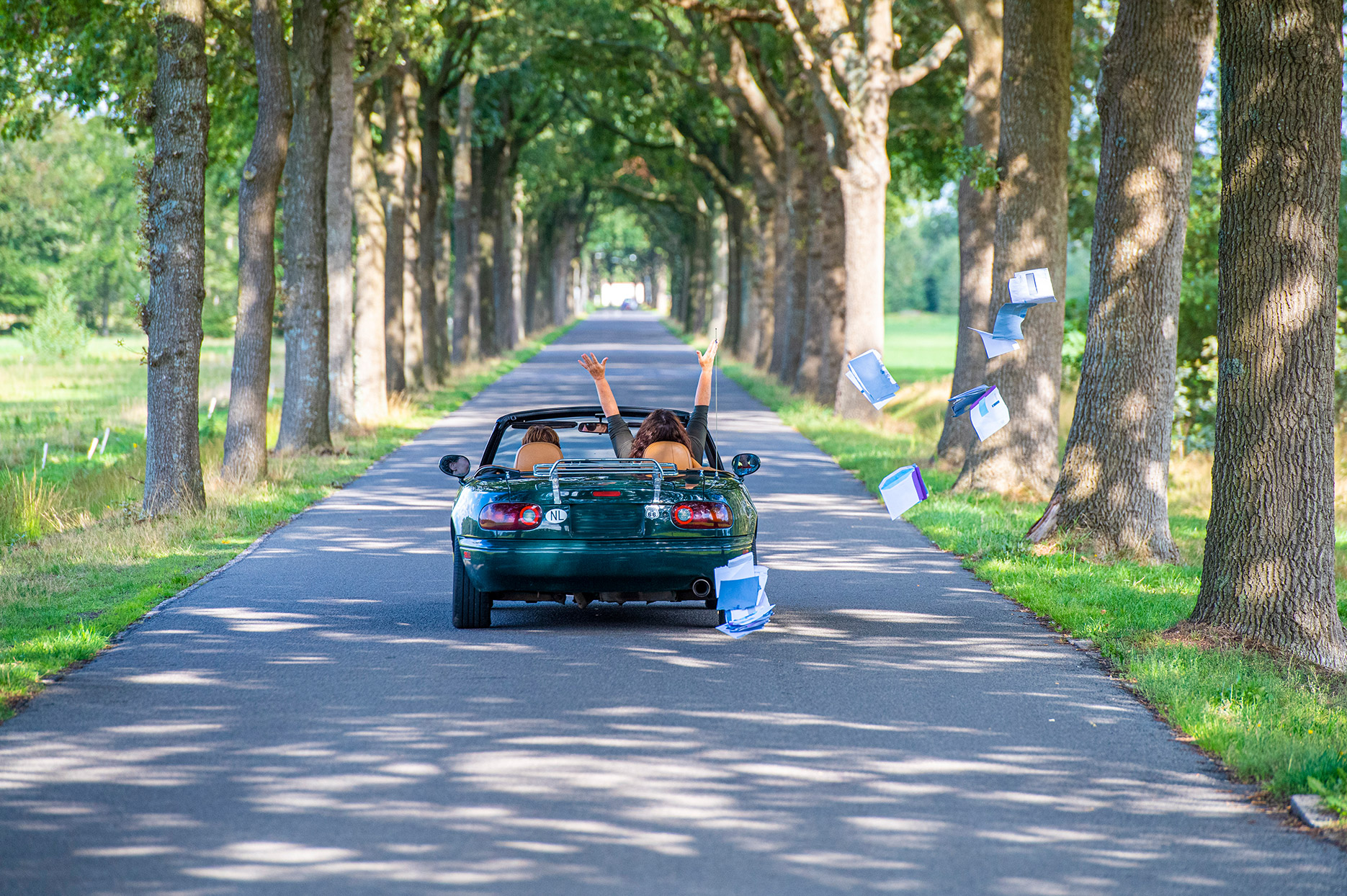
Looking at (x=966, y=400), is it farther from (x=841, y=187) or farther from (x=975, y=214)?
(x=841, y=187)

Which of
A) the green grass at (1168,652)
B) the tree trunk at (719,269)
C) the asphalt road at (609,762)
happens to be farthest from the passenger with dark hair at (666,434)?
the tree trunk at (719,269)

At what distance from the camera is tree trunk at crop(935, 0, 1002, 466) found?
680 inches

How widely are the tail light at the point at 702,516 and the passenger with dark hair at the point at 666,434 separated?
30.1 inches

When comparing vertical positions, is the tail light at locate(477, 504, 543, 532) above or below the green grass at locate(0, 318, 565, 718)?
above

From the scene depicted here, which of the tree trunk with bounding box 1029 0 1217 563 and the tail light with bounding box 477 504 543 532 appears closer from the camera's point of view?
the tail light with bounding box 477 504 543 532

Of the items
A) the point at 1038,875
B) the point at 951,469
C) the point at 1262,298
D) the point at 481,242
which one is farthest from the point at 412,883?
the point at 481,242

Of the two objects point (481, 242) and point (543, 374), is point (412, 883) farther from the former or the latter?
point (481, 242)

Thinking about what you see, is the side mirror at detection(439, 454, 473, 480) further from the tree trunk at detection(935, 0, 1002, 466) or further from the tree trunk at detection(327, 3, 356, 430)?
the tree trunk at detection(327, 3, 356, 430)

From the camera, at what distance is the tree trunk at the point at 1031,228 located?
47.2ft

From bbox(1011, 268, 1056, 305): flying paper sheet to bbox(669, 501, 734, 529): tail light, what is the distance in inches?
103

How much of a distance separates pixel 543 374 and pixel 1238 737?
1259 inches

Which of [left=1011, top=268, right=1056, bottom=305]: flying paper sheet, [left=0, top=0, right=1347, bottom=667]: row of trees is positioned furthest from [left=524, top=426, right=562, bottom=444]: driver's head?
[left=0, top=0, right=1347, bottom=667]: row of trees

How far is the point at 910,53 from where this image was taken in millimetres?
29641

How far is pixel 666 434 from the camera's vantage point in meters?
9.05
